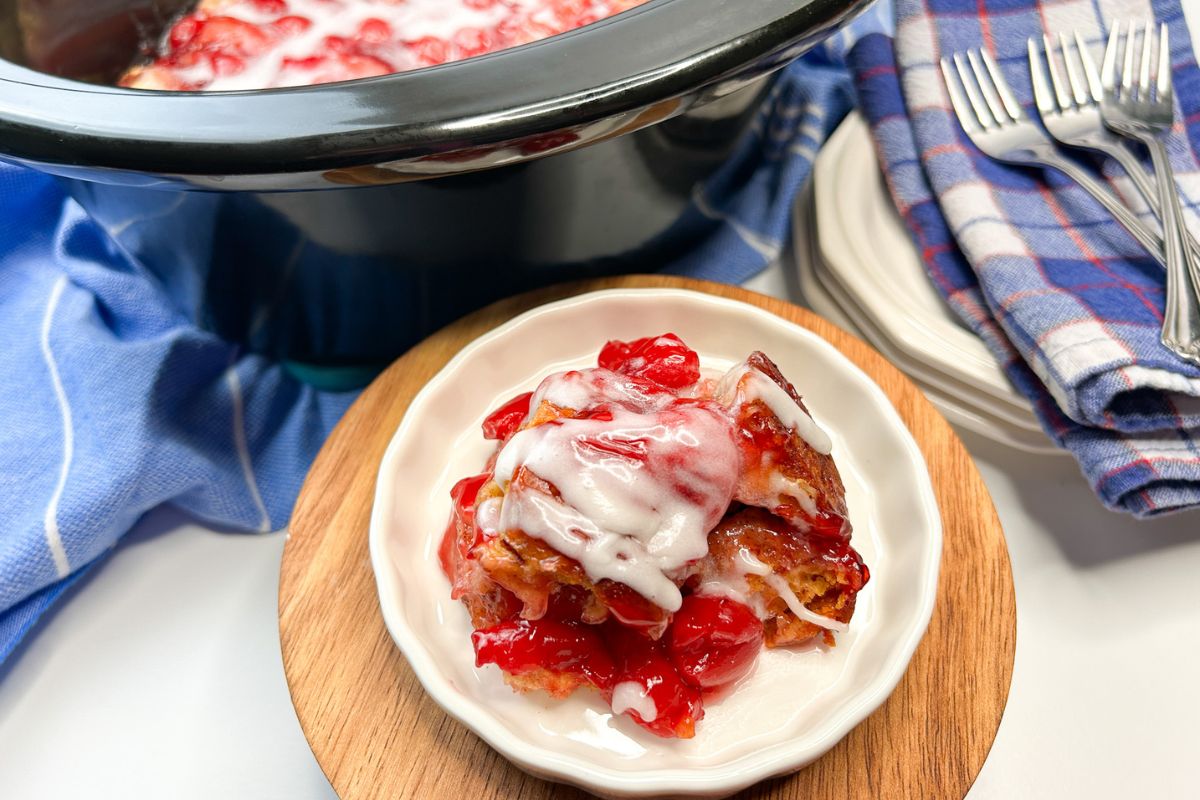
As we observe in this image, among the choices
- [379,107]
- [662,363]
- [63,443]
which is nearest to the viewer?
[379,107]

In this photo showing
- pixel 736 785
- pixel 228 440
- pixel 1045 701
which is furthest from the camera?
pixel 228 440

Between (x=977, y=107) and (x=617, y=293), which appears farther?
(x=977, y=107)

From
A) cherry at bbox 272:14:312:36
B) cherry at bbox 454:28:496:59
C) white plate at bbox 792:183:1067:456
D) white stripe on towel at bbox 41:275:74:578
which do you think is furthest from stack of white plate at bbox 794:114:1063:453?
white stripe on towel at bbox 41:275:74:578

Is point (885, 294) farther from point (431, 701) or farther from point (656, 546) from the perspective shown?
point (431, 701)

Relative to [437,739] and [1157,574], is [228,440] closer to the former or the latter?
[437,739]

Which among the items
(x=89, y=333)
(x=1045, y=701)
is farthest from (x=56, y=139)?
(x=1045, y=701)

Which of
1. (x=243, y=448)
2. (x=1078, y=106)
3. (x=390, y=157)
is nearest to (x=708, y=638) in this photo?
(x=390, y=157)
